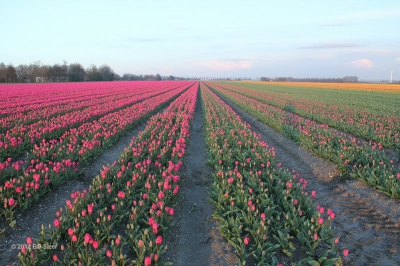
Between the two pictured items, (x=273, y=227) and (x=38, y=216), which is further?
(x=38, y=216)

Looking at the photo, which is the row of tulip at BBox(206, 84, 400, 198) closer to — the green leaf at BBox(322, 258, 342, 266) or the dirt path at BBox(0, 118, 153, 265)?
the green leaf at BBox(322, 258, 342, 266)

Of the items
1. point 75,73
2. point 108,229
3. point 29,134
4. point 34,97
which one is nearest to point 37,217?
point 108,229

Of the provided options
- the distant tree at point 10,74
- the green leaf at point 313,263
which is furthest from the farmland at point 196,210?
the distant tree at point 10,74

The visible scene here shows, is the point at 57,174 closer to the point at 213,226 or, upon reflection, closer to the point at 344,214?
the point at 213,226

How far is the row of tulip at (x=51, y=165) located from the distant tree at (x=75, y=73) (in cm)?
9376

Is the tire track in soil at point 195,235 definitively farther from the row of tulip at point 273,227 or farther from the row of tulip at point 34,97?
the row of tulip at point 34,97

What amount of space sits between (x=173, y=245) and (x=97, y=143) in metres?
5.72

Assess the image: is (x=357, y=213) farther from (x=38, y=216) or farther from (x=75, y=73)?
(x=75, y=73)

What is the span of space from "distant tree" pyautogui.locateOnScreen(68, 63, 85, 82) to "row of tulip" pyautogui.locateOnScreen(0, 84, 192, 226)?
308 feet

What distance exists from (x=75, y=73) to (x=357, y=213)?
Result: 354 feet

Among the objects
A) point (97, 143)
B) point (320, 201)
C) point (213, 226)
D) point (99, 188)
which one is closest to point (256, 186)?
point (213, 226)

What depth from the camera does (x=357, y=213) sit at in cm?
577

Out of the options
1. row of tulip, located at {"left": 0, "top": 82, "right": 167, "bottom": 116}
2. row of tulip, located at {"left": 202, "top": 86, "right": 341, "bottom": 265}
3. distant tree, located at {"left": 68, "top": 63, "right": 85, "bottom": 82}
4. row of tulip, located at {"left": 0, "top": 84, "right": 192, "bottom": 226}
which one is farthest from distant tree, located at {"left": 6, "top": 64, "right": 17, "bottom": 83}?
row of tulip, located at {"left": 202, "top": 86, "right": 341, "bottom": 265}

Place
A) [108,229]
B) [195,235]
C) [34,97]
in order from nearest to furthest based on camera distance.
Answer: [108,229]
[195,235]
[34,97]
